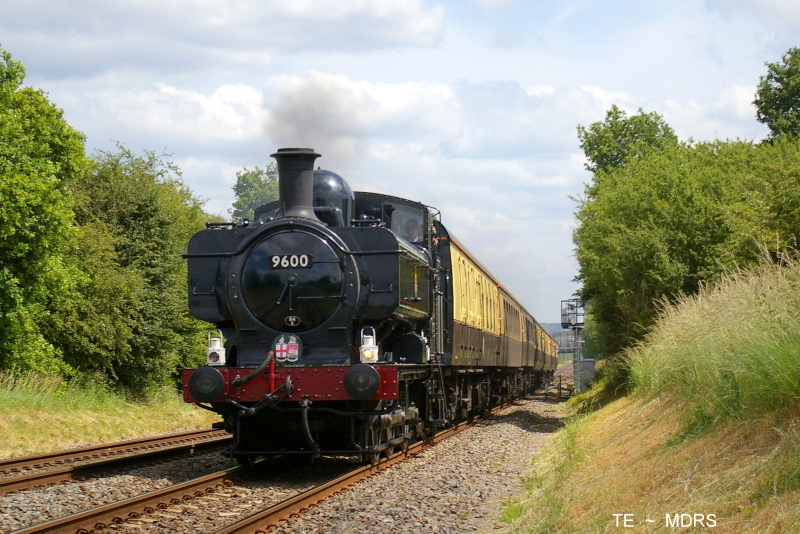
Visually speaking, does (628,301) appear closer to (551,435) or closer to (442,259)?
(551,435)

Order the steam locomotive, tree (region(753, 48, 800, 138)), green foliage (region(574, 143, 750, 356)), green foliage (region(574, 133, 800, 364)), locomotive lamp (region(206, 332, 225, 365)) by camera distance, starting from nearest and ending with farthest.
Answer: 1. the steam locomotive
2. locomotive lamp (region(206, 332, 225, 365))
3. green foliage (region(574, 133, 800, 364))
4. green foliage (region(574, 143, 750, 356))
5. tree (region(753, 48, 800, 138))

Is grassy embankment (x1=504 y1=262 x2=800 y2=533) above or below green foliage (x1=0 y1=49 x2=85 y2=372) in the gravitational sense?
below

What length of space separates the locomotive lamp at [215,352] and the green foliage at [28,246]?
9.03m

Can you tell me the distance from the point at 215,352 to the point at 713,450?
220 inches

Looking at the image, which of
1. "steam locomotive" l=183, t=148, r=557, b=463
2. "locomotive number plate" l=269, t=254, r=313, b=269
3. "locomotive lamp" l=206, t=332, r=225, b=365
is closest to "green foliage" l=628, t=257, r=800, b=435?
"steam locomotive" l=183, t=148, r=557, b=463

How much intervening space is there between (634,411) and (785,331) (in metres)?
6.31

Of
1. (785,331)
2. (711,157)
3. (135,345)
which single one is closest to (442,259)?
(785,331)

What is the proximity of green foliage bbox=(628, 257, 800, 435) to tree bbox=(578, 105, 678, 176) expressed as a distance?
37400 mm

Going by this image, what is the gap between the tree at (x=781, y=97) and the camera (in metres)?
45.4

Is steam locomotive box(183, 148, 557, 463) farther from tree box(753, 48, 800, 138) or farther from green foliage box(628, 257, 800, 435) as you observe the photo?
tree box(753, 48, 800, 138)

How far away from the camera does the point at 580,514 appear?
6590mm

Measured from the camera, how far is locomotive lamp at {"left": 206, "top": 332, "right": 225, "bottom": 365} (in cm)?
1007

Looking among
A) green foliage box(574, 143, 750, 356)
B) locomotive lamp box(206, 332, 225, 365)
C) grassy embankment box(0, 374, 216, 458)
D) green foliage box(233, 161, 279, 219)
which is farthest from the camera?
green foliage box(233, 161, 279, 219)

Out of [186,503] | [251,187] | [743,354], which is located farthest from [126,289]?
[251,187]
